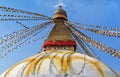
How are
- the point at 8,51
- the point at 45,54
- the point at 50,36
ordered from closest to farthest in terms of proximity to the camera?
the point at 45,54, the point at 8,51, the point at 50,36

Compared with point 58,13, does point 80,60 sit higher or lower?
lower

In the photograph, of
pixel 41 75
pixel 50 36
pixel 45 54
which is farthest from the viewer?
pixel 50 36

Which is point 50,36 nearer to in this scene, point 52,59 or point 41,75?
point 52,59

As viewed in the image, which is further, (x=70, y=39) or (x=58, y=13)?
(x=58, y=13)

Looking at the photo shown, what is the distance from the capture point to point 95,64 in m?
9.30

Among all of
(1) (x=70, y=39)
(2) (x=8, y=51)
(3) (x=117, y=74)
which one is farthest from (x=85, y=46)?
(3) (x=117, y=74)

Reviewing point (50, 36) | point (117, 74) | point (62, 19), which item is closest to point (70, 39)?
point (50, 36)

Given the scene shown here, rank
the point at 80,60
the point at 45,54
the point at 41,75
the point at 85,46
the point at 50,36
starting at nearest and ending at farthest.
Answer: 1. the point at 41,75
2. the point at 80,60
3. the point at 45,54
4. the point at 50,36
5. the point at 85,46

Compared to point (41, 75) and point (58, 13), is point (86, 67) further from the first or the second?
point (58, 13)

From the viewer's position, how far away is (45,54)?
9.97 m

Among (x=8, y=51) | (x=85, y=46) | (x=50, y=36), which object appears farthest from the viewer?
(x=85, y=46)

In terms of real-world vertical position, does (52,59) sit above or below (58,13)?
below

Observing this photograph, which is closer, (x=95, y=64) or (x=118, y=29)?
(x=95, y=64)

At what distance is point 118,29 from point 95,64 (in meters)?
1.68
